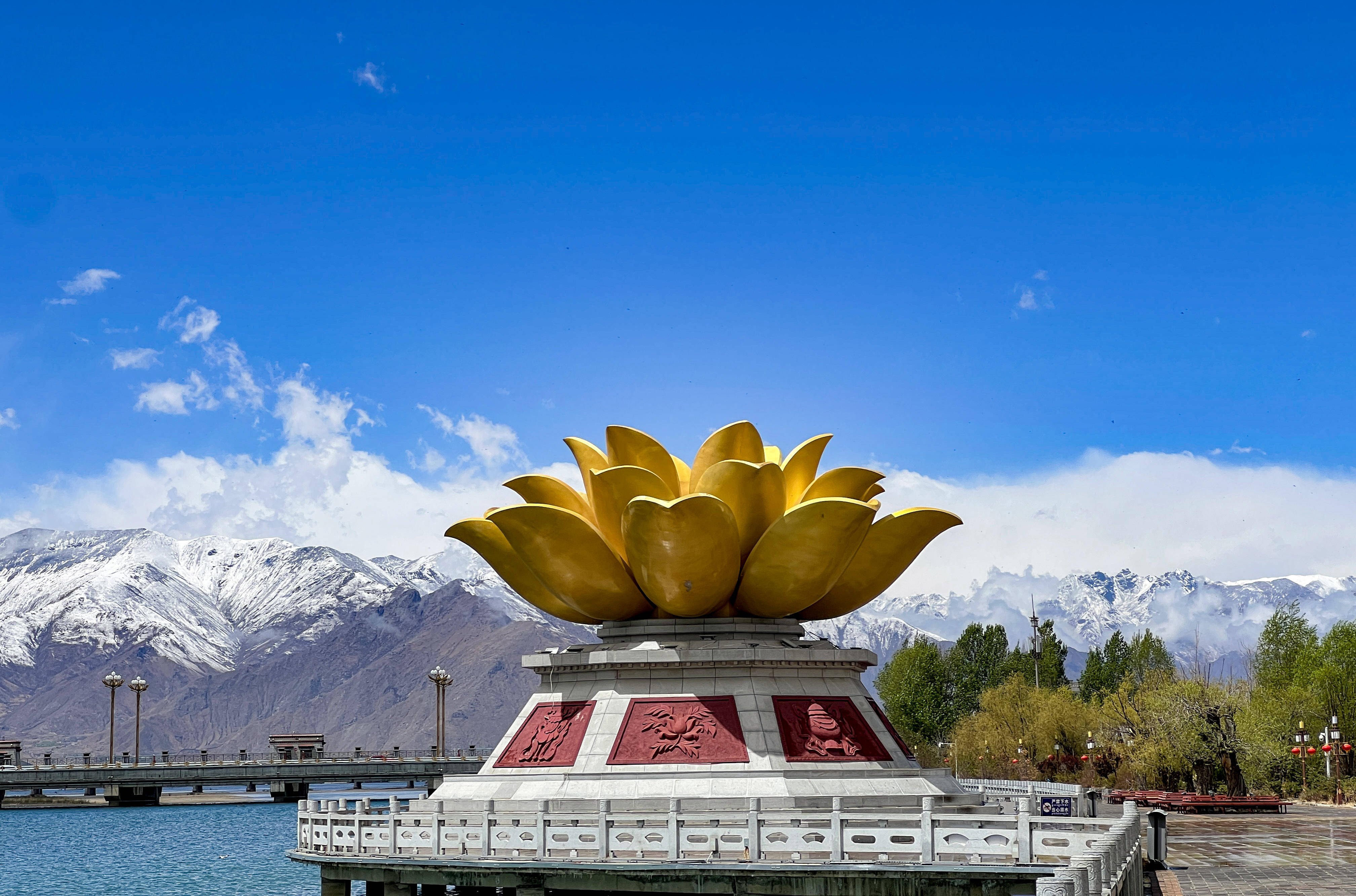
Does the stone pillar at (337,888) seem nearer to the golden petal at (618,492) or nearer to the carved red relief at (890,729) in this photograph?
the golden petal at (618,492)

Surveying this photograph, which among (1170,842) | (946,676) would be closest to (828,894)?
(1170,842)

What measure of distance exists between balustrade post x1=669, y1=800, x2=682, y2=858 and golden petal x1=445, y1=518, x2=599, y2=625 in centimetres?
723

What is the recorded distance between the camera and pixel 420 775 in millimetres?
88625

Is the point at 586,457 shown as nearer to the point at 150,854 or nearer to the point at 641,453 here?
the point at 641,453

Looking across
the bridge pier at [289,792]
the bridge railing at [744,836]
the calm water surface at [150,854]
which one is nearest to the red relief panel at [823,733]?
the bridge railing at [744,836]

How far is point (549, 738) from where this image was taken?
26.4 metres

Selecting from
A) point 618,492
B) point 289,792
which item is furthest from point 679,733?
point 289,792

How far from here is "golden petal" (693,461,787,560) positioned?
26000 millimetres

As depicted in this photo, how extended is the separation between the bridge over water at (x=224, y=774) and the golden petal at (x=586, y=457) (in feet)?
170

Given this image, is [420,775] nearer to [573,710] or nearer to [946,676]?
[946,676]

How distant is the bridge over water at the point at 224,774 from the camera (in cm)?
7956

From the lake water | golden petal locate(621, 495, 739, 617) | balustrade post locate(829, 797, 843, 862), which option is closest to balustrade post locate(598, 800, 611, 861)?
balustrade post locate(829, 797, 843, 862)

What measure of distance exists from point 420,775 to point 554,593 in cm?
6475

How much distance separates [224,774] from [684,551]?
66082 mm
